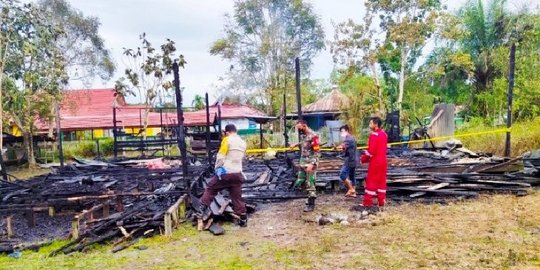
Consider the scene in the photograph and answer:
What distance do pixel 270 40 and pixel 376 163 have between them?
84.8 feet

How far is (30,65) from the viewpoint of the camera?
21391 mm

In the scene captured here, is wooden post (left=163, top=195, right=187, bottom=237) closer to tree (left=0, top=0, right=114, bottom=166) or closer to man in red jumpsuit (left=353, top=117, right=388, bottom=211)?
man in red jumpsuit (left=353, top=117, right=388, bottom=211)

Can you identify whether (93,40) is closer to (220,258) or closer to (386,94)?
(386,94)

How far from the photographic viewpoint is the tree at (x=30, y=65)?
16.0m

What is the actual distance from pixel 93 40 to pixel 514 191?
27110 millimetres

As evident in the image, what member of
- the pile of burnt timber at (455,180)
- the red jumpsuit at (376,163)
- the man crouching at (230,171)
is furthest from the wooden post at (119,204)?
the red jumpsuit at (376,163)

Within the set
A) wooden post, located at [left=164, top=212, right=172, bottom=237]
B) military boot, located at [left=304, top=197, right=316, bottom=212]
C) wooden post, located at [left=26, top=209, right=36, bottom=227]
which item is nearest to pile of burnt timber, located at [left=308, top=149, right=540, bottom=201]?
military boot, located at [left=304, top=197, right=316, bottom=212]

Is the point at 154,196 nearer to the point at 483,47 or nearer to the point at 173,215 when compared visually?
the point at 173,215

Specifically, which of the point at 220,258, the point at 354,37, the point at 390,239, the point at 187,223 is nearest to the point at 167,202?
the point at 187,223

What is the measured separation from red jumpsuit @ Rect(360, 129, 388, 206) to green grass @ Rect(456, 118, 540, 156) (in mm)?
8972

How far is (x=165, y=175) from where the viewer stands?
501 inches

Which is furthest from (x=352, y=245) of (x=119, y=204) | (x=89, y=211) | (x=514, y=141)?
(x=514, y=141)

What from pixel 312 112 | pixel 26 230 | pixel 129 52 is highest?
pixel 129 52

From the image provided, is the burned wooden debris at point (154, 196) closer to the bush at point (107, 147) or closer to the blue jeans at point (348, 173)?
the blue jeans at point (348, 173)
